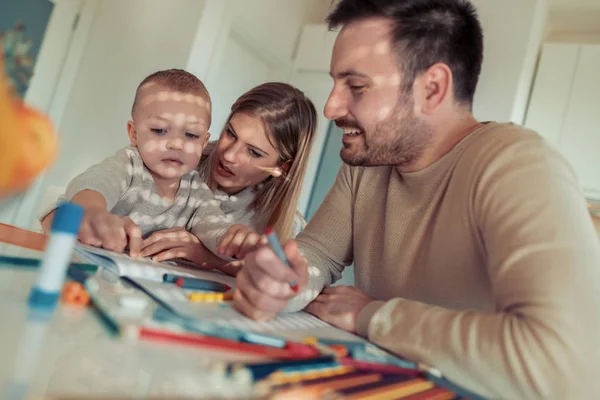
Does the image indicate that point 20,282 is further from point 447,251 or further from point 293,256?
point 447,251

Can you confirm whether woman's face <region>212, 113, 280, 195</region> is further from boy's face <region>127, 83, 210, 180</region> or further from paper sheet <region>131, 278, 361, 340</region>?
paper sheet <region>131, 278, 361, 340</region>

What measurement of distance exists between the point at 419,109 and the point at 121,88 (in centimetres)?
183

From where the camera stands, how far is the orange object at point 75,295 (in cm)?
46

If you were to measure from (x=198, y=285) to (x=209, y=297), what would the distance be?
7 cm

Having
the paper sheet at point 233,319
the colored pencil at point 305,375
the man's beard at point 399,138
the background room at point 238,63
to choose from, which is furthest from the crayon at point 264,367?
the background room at point 238,63

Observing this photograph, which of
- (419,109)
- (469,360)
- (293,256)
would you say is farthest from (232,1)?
(469,360)

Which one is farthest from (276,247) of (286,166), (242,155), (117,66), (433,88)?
(117,66)

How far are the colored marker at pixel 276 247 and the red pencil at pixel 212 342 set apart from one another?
0.14 metres

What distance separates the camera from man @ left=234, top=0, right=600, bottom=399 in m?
0.53

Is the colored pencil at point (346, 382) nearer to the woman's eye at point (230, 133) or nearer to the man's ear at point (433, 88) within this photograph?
the man's ear at point (433, 88)

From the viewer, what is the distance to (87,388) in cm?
30

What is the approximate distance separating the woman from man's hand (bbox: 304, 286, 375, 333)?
688mm

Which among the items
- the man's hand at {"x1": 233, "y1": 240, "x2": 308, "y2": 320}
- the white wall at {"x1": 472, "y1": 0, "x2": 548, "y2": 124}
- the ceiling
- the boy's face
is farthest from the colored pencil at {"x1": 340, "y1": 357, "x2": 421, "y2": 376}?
the ceiling

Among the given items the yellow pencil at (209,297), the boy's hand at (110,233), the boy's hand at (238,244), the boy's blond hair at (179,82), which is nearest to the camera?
the yellow pencil at (209,297)
